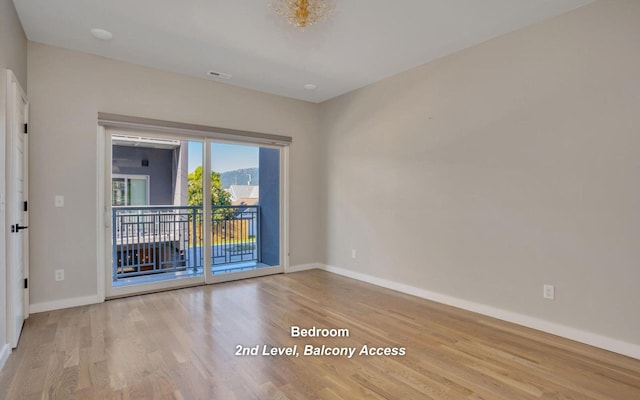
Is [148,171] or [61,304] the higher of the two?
[148,171]

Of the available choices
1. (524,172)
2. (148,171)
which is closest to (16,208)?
(148,171)

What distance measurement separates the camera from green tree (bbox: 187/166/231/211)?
433 centimetres

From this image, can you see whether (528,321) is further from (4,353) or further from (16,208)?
(16,208)

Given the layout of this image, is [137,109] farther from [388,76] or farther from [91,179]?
[388,76]

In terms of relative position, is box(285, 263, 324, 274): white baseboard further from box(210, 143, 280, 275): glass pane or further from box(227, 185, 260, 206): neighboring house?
box(227, 185, 260, 206): neighboring house

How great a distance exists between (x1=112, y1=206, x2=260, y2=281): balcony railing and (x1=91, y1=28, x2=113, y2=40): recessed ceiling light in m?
1.80

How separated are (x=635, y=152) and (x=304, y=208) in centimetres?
386

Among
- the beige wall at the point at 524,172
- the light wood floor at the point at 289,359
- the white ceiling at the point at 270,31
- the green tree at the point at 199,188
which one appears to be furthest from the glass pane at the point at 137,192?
the beige wall at the point at 524,172

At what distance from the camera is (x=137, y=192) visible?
155 inches

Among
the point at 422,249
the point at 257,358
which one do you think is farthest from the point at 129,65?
the point at 422,249

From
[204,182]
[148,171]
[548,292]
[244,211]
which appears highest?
[148,171]

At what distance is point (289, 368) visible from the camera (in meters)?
2.25

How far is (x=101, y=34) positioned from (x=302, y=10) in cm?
200

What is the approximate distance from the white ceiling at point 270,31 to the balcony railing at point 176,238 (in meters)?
1.80
